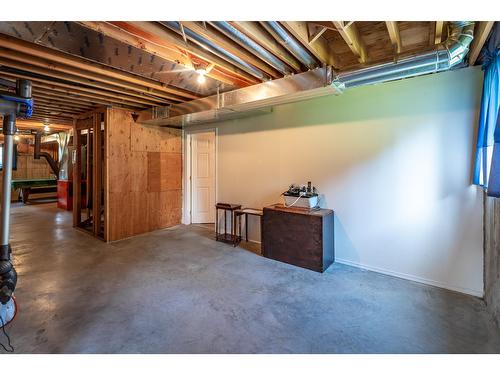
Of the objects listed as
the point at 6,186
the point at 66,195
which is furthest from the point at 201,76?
the point at 66,195

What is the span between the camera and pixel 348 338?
1.81 metres

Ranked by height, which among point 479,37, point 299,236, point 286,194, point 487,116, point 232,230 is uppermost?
point 479,37

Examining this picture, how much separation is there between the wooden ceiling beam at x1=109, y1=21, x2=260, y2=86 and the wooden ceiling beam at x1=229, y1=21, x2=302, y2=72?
519 millimetres

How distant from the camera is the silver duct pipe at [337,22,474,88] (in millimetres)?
1871

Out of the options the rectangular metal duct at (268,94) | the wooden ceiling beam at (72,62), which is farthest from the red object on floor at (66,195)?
the wooden ceiling beam at (72,62)

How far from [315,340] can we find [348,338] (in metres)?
0.26

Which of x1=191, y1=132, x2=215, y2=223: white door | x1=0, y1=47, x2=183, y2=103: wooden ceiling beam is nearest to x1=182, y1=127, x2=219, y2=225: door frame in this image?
x1=191, y1=132, x2=215, y2=223: white door

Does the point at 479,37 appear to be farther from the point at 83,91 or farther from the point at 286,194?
the point at 83,91

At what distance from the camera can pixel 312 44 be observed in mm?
2217

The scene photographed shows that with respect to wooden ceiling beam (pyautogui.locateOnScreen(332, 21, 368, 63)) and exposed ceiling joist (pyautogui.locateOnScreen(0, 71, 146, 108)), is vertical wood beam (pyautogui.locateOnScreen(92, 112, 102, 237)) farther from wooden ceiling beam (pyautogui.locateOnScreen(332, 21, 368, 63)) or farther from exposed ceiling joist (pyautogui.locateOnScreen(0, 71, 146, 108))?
wooden ceiling beam (pyautogui.locateOnScreen(332, 21, 368, 63))

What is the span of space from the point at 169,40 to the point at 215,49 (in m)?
0.40

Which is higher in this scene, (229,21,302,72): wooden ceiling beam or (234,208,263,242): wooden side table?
(229,21,302,72): wooden ceiling beam

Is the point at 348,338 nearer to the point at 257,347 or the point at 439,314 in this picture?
the point at 257,347
